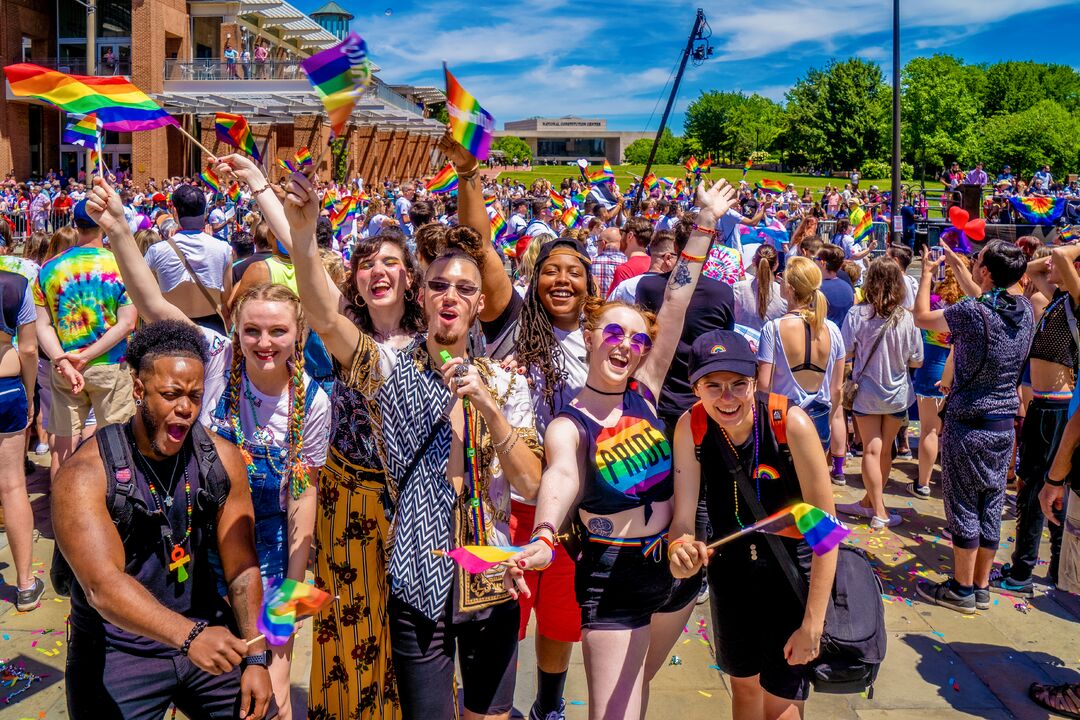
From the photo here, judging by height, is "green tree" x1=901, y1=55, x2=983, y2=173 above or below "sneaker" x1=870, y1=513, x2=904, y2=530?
above

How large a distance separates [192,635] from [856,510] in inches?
212

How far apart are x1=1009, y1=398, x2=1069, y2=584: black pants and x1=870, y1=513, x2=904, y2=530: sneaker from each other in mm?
1027

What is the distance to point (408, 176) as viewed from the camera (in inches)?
2135

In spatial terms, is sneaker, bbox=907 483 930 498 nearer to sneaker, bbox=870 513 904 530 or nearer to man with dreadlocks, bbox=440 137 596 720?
sneaker, bbox=870 513 904 530

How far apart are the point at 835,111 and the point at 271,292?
79.7 meters

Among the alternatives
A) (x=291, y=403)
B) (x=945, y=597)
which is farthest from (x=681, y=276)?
(x=945, y=597)

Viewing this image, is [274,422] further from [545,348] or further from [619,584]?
[619,584]

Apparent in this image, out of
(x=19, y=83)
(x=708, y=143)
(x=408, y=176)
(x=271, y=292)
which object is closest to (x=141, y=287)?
(x=271, y=292)

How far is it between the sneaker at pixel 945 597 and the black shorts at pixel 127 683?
4.22 meters

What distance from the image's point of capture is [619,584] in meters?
2.92

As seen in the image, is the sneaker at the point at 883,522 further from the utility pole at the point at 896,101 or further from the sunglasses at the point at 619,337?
the utility pole at the point at 896,101

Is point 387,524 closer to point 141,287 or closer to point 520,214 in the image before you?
point 141,287

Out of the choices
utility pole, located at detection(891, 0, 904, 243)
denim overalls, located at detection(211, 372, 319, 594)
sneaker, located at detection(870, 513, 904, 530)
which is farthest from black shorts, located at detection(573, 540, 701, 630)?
utility pole, located at detection(891, 0, 904, 243)

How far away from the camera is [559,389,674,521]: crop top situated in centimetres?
292
